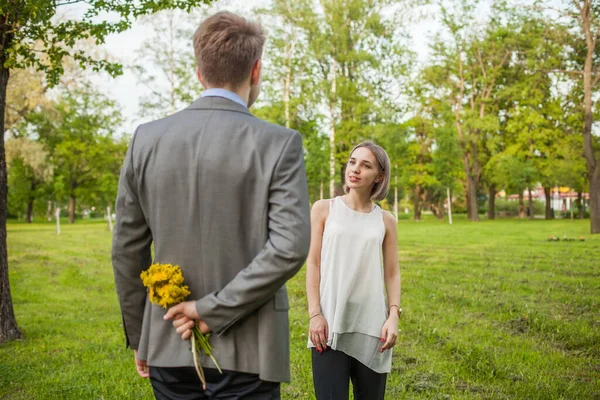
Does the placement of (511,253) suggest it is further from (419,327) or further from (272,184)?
(272,184)

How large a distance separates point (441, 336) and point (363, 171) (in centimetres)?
452

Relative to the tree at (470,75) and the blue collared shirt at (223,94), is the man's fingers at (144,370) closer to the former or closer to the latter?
the blue collared shirt at (223,94)

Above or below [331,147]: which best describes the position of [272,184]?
below

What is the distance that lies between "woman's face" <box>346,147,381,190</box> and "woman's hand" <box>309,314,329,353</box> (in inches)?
31.1

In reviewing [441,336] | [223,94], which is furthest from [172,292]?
[441,336]

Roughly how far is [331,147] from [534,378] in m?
27.8

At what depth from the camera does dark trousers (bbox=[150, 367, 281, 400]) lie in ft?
6.84

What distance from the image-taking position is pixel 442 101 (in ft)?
146

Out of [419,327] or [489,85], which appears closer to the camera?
[419,327]

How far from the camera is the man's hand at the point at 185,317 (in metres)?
2.06

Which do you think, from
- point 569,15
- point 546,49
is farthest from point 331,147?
point 569,15

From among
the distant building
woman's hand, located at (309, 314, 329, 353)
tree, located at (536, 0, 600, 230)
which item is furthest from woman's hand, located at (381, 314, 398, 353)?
the distant building

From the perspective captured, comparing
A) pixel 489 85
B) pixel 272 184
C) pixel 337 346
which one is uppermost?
pixel 489 85

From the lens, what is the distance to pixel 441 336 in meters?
7.39
